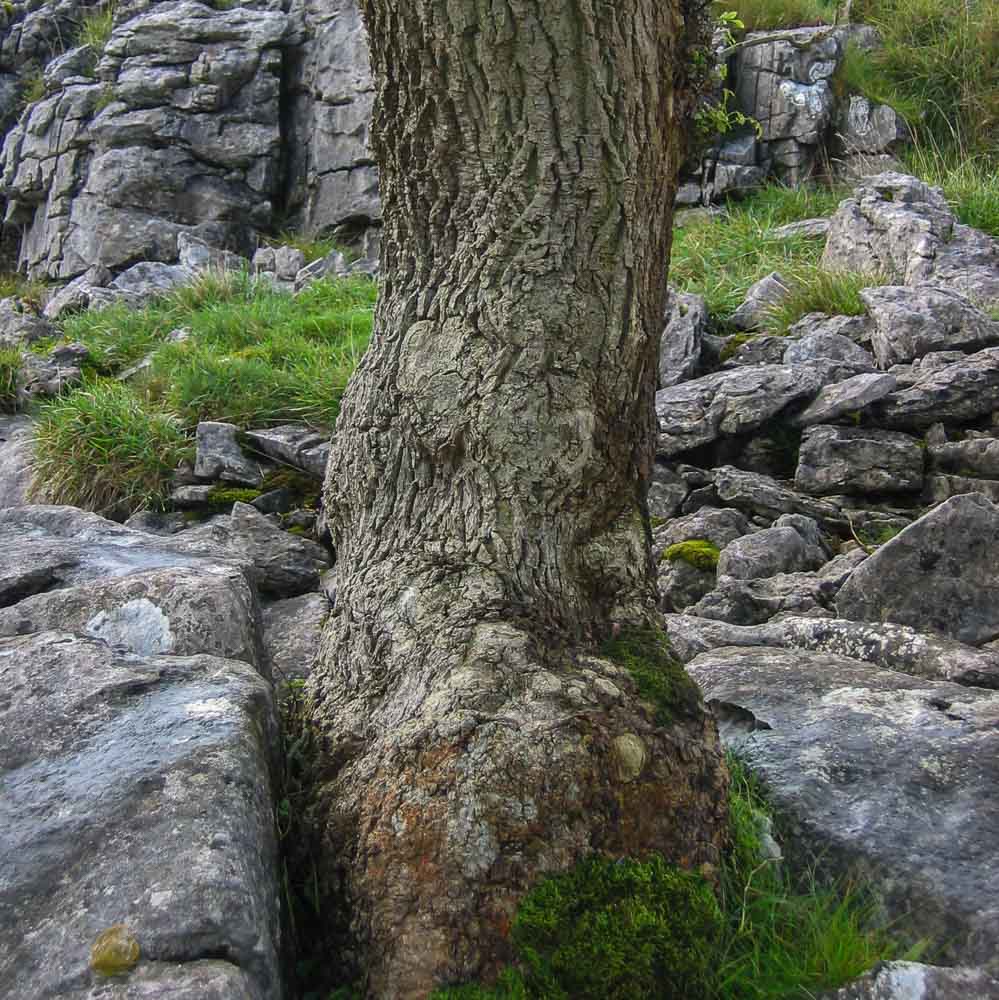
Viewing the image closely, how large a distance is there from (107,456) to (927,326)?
17.7 ft

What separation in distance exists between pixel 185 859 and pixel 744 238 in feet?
30.7

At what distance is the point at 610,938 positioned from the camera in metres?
2.04

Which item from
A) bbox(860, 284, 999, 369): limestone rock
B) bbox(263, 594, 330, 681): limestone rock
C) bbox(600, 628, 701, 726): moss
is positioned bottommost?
bbox(263, 594, 330, 681): limestone rock

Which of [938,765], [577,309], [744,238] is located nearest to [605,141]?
[577,309]

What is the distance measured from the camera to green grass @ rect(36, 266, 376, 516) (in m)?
6.75

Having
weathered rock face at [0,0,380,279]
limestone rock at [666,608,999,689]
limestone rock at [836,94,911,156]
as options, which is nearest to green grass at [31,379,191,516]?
limestone rock at [666,608,999,689]

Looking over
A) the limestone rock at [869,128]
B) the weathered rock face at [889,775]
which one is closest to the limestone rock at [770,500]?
the weathered rock face at [889,775]

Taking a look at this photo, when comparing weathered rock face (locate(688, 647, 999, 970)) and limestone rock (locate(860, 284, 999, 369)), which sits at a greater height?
limestone rock (locate(860, 284, 999, 369))

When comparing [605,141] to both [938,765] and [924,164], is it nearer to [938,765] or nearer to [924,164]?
[938,765]

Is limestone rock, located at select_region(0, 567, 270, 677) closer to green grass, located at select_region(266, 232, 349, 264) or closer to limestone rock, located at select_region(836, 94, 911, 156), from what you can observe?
green grass, located at select_region(266, 232, 349, 264)

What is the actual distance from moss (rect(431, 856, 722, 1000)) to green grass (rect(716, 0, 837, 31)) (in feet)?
45.1

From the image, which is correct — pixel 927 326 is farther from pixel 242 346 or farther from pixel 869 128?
pixel 869 128

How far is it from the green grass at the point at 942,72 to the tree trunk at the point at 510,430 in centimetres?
1116

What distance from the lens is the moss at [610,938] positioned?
2014 mm
